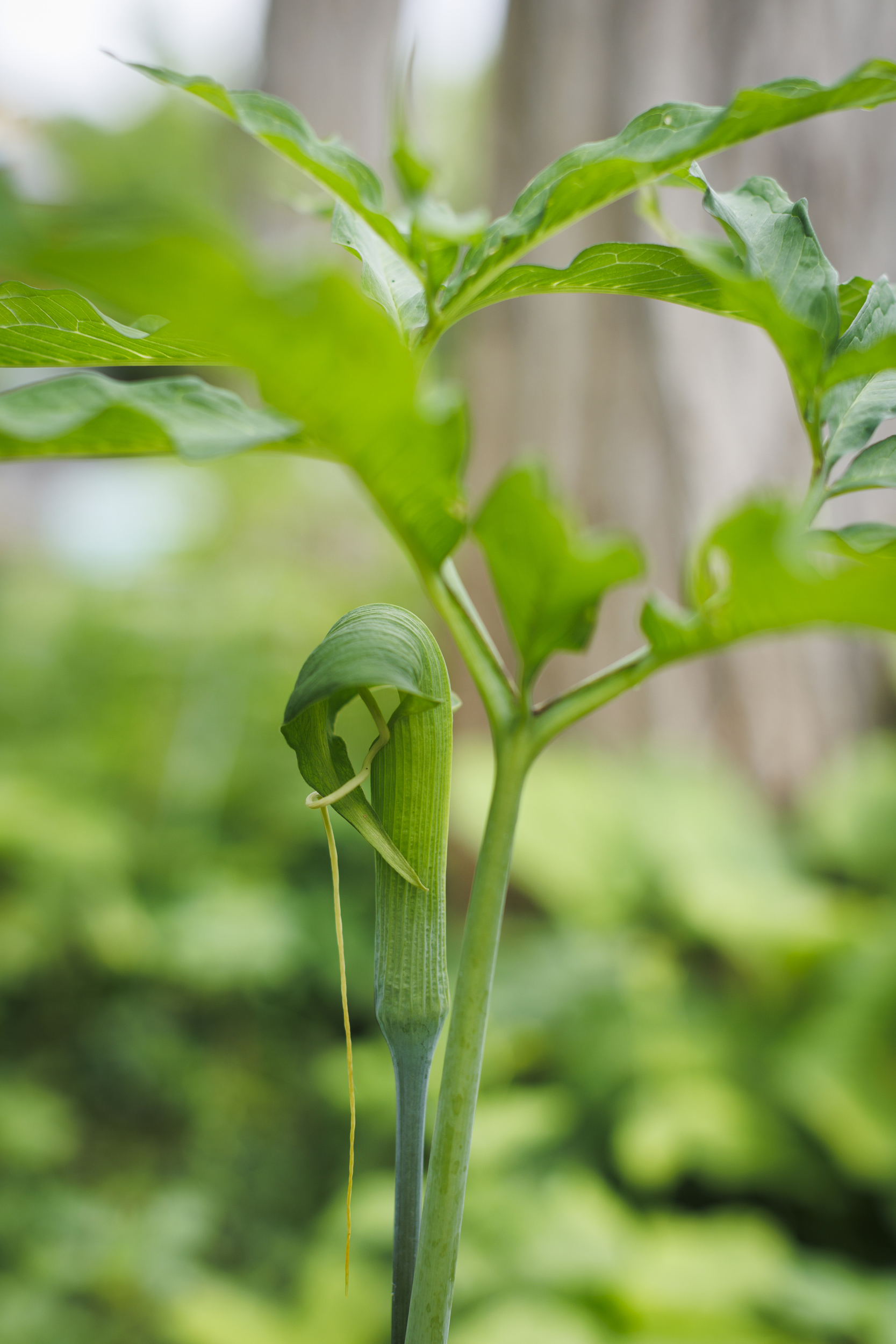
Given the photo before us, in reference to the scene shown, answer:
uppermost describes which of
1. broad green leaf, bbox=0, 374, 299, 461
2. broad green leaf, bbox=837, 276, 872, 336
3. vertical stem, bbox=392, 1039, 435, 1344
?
broad green leaf, bbox=837, 276, 872, 336

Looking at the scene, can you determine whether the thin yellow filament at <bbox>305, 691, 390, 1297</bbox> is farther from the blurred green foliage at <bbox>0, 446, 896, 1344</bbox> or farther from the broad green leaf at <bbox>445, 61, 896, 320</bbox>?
the blurred green foliage at <bbox>0, 446, 896, 1344</bbox>

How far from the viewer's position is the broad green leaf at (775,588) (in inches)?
5.4

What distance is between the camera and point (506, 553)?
0.17 m

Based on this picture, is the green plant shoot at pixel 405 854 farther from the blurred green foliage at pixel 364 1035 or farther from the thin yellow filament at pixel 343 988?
the blurred green foliage at pixel 364 1035

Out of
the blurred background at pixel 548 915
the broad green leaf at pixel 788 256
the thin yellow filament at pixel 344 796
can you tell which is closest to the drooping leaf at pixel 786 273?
the broad green leaf at pixel 788 256

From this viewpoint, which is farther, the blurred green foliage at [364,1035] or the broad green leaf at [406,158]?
the blurred green foliage at [364,1035]

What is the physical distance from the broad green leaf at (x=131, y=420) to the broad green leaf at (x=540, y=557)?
40mm

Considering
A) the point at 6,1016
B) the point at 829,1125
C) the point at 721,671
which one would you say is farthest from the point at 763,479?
the point at 6,1016

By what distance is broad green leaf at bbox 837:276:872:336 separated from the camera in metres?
0.21

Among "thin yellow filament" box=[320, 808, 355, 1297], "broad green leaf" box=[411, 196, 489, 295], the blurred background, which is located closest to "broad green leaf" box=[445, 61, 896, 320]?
"broad green leaf" box=[411, 196, 489, 295]

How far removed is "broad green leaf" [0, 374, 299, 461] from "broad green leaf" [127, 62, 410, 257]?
0.17 feet

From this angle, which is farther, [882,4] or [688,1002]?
[882,4]

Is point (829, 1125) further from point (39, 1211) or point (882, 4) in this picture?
point (882, 4)

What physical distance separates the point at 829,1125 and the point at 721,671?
741 mm
